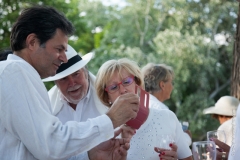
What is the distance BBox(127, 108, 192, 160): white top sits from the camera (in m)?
3.20

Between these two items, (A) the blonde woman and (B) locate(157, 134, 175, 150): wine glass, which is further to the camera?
(A) the blonde woman

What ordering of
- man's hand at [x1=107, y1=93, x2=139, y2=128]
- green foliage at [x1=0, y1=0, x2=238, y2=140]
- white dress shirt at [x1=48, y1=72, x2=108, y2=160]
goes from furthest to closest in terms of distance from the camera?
1. green foliage at [x1=0, y1=0, x2=238, y2=140]
2. white dress shirt at [x1=48, y1=72, x2=108, y2=160]
3. man's hand at [x1=107, y1=93, x2=139, y2=128]

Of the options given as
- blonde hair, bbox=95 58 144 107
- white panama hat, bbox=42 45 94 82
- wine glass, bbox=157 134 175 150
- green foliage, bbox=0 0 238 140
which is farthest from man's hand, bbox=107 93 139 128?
green foliage, bbox=0 0 238 140

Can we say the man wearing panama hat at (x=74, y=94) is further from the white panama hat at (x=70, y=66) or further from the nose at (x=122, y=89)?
the nose at (x=122, y=89)

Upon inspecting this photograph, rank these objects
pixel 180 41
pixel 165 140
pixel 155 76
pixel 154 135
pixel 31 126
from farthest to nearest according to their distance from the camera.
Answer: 1. pixel 180 41
2. pixel 155 76
3. pixel 154 135
4. pixel 165 140
5. pixel 31 126

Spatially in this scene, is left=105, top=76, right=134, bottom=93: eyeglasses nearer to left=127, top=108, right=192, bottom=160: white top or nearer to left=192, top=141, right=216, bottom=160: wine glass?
left=127, top=108, right=192, bottom=160: white top

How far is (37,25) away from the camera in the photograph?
96.9 inches

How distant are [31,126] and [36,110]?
73mm

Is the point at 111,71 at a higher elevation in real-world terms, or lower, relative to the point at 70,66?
higher

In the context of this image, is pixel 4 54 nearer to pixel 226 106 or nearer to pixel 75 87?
pixel 75 87

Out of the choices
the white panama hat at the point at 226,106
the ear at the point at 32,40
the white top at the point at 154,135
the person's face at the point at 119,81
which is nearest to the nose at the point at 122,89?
the person's face at the point at 119,81

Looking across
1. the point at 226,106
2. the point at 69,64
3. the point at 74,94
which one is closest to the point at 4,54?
the point at 69,64

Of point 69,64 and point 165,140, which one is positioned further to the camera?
point 69,64

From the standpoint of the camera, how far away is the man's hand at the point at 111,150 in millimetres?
2789
